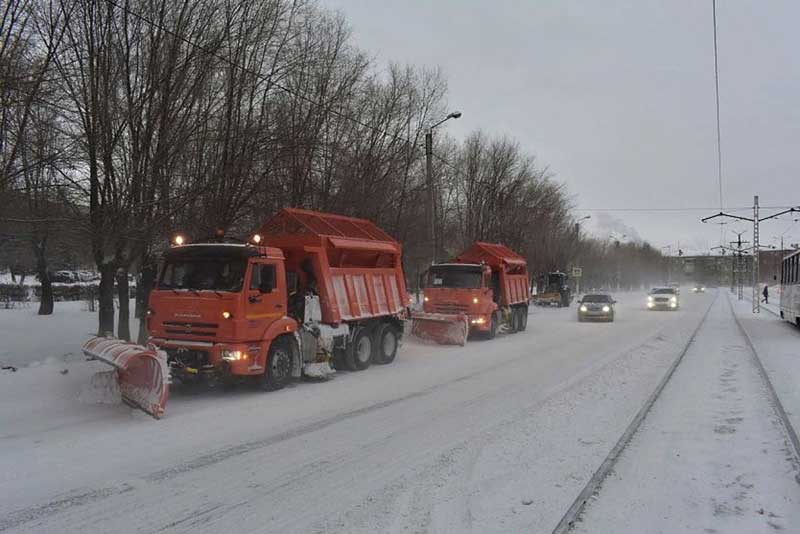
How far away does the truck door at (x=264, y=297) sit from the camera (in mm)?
10305

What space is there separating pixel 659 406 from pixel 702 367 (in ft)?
16.8

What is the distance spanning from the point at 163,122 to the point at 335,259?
440 cm

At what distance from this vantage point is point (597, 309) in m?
29.2

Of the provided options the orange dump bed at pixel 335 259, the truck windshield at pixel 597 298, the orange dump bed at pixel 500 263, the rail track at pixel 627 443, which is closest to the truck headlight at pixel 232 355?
the orange dump bed at pixel 335 259

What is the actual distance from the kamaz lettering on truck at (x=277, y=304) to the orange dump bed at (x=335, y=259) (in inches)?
0.9

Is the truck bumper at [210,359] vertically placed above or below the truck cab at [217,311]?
below

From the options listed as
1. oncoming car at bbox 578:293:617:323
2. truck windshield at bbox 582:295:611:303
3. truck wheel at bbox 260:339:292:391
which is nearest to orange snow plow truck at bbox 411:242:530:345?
oncoming car at bbox 578:293:617:323

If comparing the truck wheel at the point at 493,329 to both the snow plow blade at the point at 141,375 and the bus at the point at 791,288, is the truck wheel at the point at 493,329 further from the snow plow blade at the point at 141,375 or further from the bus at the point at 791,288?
the snow plow blade at the point at 141,375

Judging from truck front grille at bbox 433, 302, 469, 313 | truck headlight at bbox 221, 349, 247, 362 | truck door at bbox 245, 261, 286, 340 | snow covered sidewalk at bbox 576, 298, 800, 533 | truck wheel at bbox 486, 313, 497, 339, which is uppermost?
truck door at bbox 245, 261, 286, 340

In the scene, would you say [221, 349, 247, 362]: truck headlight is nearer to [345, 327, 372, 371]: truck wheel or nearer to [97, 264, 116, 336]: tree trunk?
[345, 327, 372, 371]: truck wheel

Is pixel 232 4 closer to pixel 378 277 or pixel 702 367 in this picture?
pixel 378 277

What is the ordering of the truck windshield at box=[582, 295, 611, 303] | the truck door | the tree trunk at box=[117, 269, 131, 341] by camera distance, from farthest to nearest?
1. the truck windshield at box=[582, 295, 611, 303]
2. the tree trunk at box=[117, 269, 131, 341]
3. the truck door

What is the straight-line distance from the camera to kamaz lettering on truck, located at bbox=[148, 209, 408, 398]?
10.1 m

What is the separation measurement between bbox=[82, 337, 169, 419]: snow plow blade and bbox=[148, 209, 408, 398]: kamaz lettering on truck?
1000 millimetres
